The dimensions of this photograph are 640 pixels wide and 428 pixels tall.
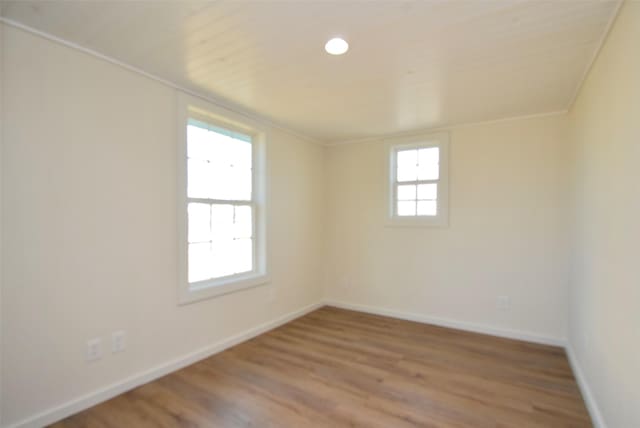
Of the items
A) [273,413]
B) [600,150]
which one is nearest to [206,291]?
[273,413]

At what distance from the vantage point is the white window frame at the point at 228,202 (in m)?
2.70

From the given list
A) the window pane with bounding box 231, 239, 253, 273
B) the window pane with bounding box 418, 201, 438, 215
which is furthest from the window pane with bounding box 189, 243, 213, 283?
the window pane with bounding box 418, 201, 438, 215

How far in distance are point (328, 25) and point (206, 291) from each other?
2358 millimetres

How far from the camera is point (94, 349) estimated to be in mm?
2148

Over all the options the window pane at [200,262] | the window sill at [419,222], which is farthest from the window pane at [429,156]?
the window pane at [200,262]

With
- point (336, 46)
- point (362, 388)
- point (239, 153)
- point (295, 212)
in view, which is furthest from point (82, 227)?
point (295, 212)

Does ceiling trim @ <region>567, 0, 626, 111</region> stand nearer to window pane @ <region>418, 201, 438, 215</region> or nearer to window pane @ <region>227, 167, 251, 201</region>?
window pane @ <region>418, 201, 438, 215</region>

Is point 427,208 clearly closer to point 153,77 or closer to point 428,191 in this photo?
point 428,191

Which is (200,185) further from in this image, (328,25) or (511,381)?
(511,381)

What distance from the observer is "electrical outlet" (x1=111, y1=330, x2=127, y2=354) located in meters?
2.25

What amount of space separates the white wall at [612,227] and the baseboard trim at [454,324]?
2.50 feet

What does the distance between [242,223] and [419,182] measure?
2.21 metres

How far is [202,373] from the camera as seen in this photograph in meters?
2.61

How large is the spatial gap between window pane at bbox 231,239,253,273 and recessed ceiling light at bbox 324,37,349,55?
211 cm
